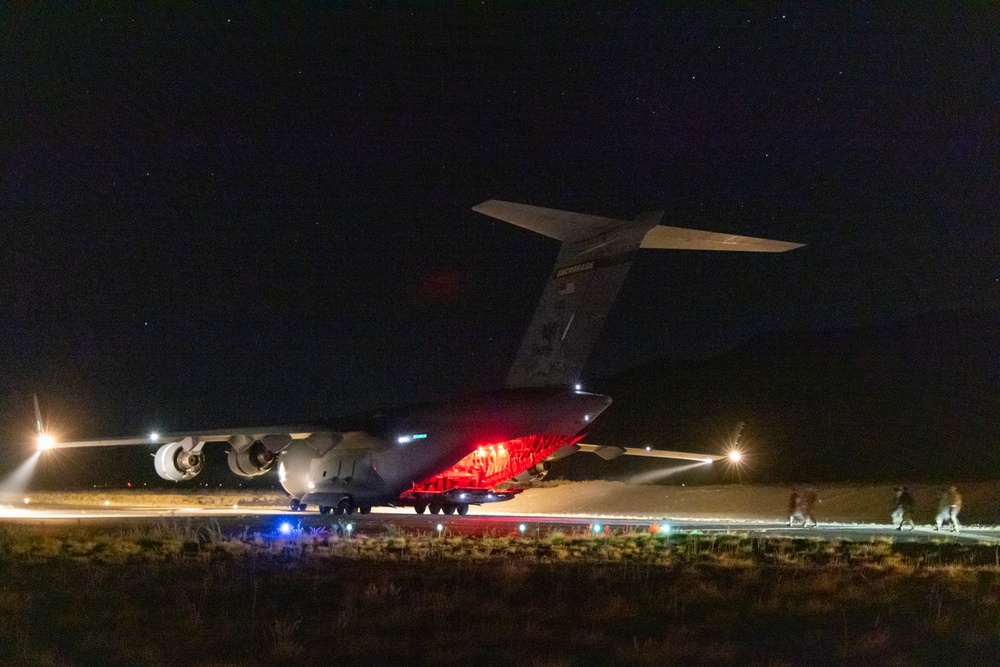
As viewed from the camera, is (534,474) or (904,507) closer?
(904,507)

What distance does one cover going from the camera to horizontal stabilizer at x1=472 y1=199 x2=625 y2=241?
2706 cm

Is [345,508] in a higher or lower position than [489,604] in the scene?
higher

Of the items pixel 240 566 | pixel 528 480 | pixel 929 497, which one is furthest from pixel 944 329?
pixel 240 566

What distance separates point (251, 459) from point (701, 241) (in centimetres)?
1779

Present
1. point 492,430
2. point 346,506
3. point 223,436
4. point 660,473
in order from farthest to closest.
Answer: point 660,473 → point 346,506 → point 223,436 → point 492,430

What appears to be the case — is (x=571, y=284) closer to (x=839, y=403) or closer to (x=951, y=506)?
(x=951, y=506)

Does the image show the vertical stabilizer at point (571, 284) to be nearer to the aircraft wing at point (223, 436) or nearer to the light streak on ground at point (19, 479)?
the aircraft wing at point (223, 436)

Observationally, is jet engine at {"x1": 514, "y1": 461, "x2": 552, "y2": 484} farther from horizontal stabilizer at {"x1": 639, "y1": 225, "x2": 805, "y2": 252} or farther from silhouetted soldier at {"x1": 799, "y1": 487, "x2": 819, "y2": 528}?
horizontal stabilizer at {"x1": 639, "y1": 225, "x2": 805, "y2": 252}

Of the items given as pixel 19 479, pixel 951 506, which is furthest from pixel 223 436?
pixel 19 479

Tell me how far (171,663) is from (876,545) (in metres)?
14.4

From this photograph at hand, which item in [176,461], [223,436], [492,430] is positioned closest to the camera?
[492,430]

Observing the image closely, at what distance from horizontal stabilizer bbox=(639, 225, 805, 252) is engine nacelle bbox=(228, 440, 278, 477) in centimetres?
1601

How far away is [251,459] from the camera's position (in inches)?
1407

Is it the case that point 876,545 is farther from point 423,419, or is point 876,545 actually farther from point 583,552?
point 423,419
